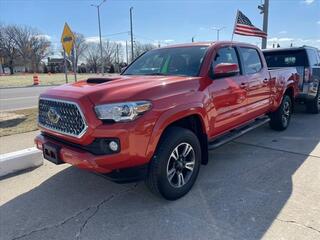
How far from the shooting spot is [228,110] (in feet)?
14.8

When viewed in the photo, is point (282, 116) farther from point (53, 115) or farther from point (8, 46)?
point (8, 46)

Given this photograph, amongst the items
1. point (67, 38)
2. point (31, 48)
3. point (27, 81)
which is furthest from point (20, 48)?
point (67, 38)

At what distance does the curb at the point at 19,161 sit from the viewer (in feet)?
14.6

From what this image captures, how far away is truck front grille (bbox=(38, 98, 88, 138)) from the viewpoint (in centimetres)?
318

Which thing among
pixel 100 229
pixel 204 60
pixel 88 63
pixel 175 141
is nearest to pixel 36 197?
pixel 100 229

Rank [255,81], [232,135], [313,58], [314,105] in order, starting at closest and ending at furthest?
1. [232,135]
2. [255,81]
3. [313,58]
4. [314,105]

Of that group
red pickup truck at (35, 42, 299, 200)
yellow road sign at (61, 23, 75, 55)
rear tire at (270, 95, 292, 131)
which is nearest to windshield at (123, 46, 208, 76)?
red pickup truck at (35, 42, 299, 200)

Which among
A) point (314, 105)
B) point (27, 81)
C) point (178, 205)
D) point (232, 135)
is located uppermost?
point (232, 135)

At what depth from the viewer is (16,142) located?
6.05m

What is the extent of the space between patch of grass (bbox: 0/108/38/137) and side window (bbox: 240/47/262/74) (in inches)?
192

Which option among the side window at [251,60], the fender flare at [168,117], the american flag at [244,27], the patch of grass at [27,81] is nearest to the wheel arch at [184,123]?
the fender flare at [168,117]

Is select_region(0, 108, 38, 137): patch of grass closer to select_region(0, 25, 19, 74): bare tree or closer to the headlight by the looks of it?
the headlight

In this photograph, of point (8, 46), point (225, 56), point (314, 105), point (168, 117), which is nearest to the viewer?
point (168, 117)

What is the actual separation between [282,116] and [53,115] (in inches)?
200
